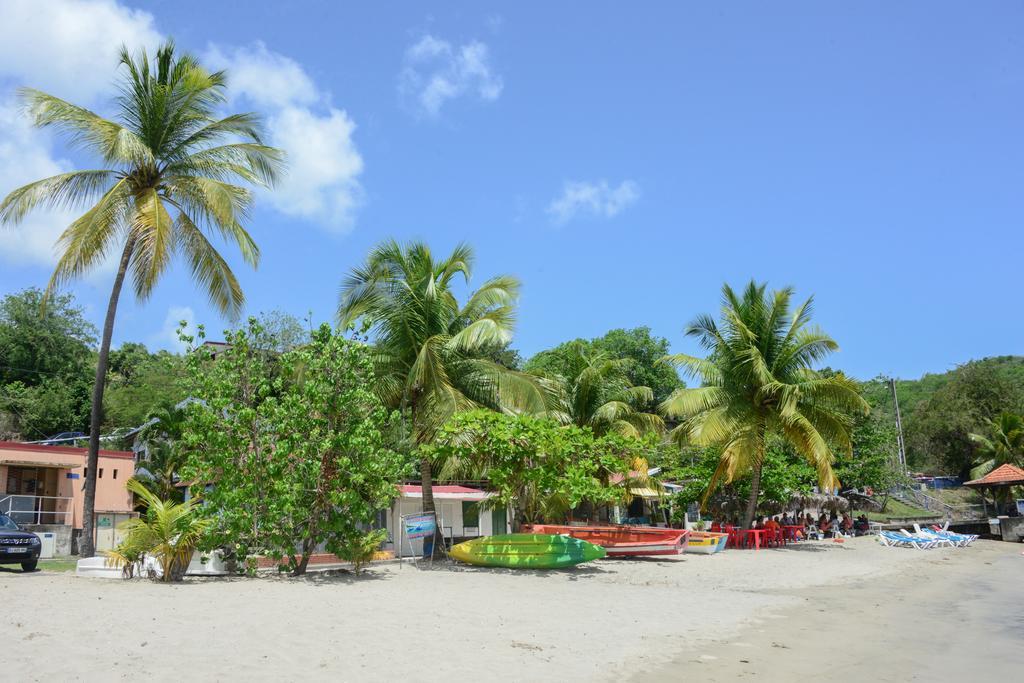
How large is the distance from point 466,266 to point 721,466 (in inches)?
465

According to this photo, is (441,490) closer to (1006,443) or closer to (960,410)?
(1006,443)

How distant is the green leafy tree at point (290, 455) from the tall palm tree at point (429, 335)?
11.7 feet

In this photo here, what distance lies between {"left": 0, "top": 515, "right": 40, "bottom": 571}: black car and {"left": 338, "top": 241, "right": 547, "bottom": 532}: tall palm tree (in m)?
8.28

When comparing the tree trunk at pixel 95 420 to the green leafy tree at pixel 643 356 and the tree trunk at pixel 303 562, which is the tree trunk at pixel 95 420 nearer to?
the tree trunk at pixel 303 562

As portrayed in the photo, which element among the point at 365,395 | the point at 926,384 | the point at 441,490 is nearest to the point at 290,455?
the point at 365,395

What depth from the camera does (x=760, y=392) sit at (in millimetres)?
24906

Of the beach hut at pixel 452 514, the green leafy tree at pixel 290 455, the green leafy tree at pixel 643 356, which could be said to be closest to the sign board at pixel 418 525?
the green leafy tree at pixel 290 455

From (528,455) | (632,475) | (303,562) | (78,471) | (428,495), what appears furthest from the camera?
(78,471)

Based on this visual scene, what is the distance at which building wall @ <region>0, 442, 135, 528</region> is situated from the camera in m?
24.2

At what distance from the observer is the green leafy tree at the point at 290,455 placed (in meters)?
14.2

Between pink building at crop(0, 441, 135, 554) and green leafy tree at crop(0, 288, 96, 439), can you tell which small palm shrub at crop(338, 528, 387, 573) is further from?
green leafy tree at crop(0, 288, 96, 439)

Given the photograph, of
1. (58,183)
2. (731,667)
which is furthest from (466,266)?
(731,667)

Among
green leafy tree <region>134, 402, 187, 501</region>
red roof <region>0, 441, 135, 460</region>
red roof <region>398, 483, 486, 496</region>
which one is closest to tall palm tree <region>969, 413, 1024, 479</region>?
red roof <region>398, 483, 486, 496</region>

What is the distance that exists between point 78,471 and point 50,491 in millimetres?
1104
